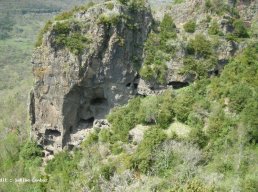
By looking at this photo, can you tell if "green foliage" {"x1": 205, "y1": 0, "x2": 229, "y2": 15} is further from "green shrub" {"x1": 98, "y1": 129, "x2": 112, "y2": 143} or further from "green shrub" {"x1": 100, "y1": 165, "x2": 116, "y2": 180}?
"green shrub" {"x1": 100, "y1": 165, "x2": 116, "y2": 180}

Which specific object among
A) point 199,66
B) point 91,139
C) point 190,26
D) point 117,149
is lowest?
point 91,139

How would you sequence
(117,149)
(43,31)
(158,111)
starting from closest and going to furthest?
(117,149) → (158,111) → (43,31)

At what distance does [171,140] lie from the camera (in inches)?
1428

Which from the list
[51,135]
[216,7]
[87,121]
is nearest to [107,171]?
[87,121]

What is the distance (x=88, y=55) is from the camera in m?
42.3

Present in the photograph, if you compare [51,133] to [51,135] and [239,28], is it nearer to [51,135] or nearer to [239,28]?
[51,135]

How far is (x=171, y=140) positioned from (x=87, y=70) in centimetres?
1209

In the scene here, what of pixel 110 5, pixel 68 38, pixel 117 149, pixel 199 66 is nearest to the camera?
pixel 117 149

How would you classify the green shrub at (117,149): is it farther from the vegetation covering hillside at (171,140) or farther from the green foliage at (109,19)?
the green foliage at (109,19)

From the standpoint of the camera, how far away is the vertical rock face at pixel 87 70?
139 feet

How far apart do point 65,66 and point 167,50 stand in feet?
34.8

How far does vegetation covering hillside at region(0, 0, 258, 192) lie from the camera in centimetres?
3266

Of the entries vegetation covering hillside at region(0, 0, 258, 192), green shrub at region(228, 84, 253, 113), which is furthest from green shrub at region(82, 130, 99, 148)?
green shrub at region(228, 84, 253, 113)

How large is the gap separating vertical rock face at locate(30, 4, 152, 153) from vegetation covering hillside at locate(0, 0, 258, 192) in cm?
171
